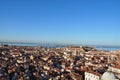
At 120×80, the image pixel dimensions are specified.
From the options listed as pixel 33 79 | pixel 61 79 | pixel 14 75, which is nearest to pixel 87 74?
pixel 61 79

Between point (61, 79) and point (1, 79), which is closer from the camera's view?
point (1, 79)

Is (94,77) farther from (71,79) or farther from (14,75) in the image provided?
(14,75)

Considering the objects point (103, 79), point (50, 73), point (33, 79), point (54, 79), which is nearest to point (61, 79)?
point (54, 79)

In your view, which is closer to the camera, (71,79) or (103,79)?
(103,79)

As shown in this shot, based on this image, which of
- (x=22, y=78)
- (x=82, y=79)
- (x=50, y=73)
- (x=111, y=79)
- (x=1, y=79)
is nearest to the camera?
(x=111, y=79)

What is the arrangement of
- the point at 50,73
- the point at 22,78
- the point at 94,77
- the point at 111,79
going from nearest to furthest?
the point at 111,79
the point at 22,78
the point at 94,77
the point at 50,73

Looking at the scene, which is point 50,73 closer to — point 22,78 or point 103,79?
point 22,78

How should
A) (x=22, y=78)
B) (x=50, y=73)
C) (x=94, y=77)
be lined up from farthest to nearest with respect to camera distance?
(x=50, y=73) → (x=94, y=77) → (x=22, y=78)

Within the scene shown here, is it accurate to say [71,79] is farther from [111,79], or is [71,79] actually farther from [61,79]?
[111,79]

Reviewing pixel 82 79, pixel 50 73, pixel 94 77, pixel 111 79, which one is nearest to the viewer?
pixel 111 79
